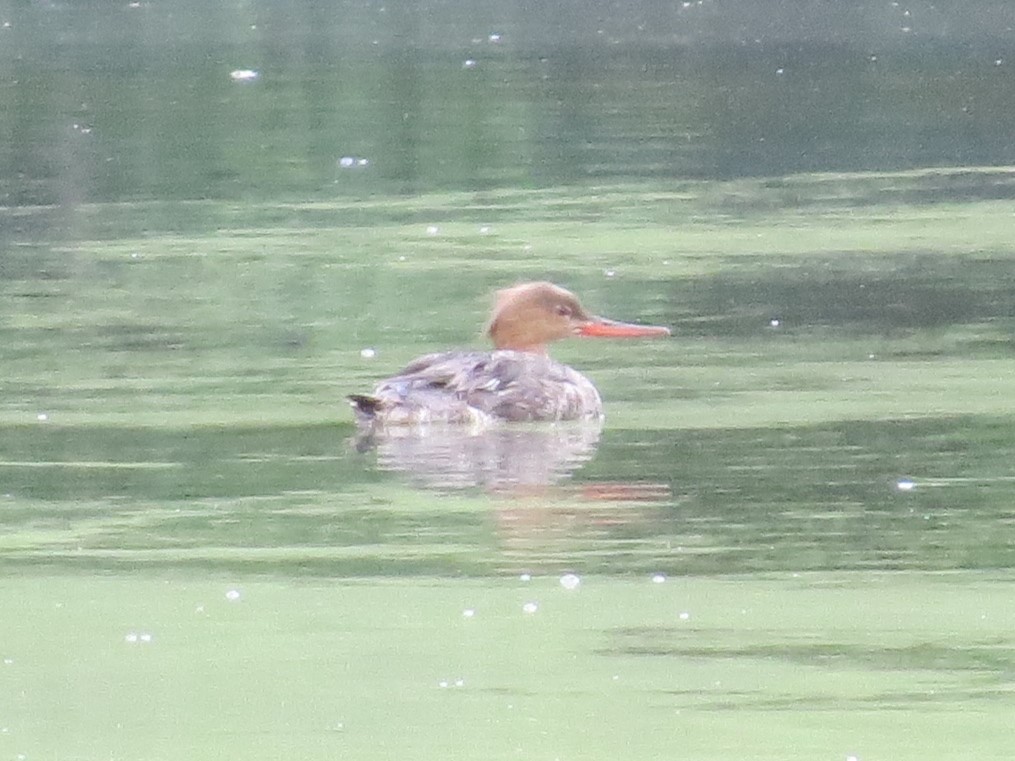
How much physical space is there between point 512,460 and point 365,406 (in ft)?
1.84

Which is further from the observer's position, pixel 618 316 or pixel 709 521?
pixel 618 316

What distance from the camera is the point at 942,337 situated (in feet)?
36.8

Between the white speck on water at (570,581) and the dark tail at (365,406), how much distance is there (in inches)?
85.9

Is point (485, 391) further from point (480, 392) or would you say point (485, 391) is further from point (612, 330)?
point (612, 330)

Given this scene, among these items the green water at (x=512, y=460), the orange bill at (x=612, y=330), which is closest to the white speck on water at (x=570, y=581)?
the green water at (x=512, y=460)

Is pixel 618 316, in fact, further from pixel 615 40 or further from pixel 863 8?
pixel 863 8

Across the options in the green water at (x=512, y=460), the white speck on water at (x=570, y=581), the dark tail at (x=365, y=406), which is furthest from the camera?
the dark tail at (x=365, y=406)

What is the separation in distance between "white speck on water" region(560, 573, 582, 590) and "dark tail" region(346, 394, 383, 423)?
2.18 meters

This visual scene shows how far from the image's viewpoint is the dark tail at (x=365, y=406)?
9.32 m

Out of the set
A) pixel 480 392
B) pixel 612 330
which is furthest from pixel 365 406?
pixel 612 330

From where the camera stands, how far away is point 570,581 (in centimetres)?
717

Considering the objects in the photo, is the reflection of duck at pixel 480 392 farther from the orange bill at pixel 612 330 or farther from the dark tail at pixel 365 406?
the orange bill at pixel 612 330

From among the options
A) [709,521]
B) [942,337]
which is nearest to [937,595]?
[709,521]

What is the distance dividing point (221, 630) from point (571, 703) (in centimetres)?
103
